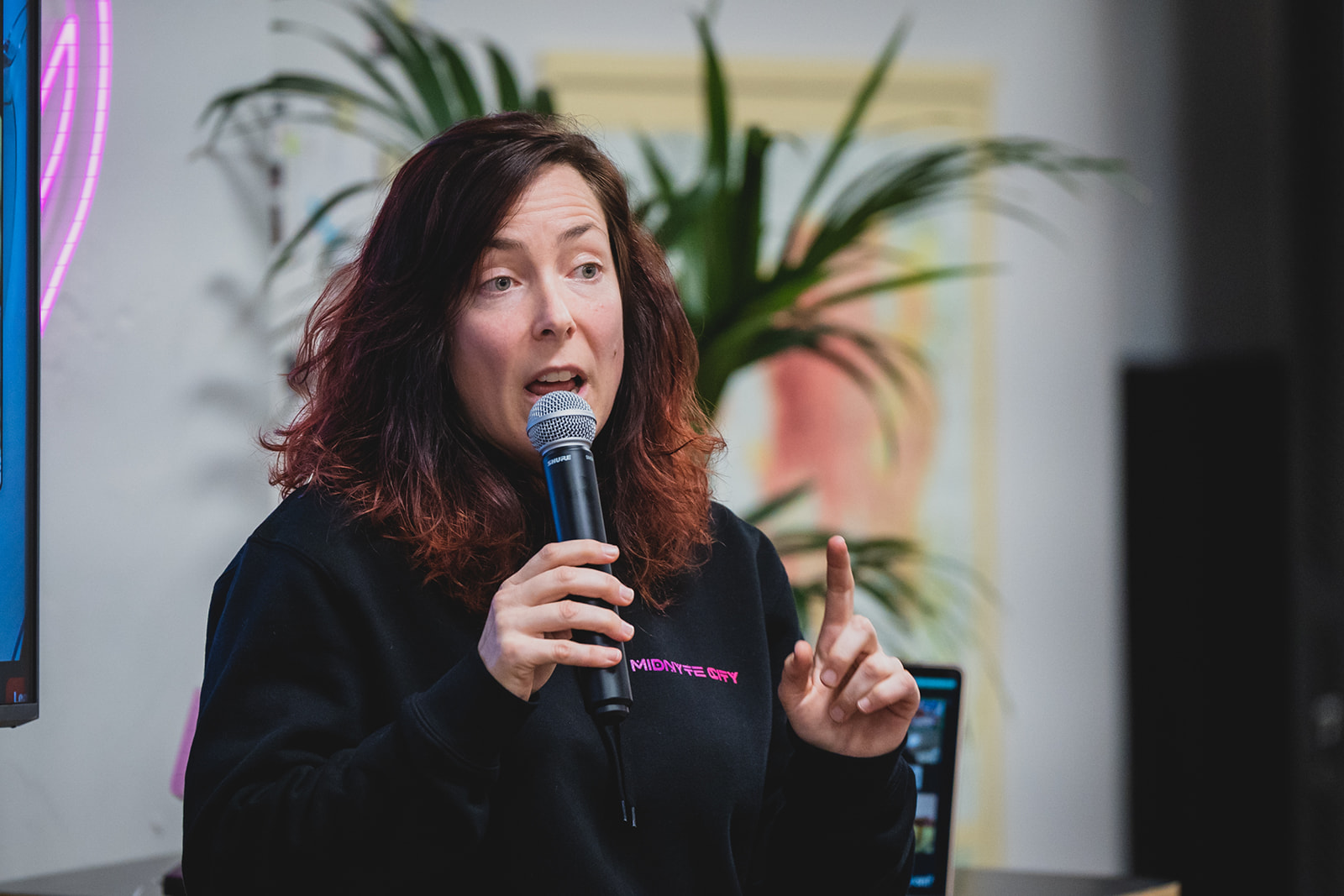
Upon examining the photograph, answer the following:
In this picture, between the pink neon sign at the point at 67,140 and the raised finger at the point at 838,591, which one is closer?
the raised finger at the point at 838,591

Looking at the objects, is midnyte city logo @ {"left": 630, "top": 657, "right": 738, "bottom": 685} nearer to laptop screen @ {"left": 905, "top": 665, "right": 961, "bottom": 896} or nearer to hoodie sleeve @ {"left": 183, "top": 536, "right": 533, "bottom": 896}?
hoodie sleeve @ {"left": 183, "top": 536, "right": 533, "bottom": 896}

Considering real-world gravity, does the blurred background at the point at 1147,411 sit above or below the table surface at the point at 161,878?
above

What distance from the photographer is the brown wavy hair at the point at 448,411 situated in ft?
3.75

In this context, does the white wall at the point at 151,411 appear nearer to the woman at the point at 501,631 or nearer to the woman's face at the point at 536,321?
the woman at the point at 501,631

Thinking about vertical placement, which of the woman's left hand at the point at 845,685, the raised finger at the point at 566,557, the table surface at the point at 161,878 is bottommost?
the table surface at the point at 161,878

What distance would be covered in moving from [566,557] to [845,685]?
36 centimetres

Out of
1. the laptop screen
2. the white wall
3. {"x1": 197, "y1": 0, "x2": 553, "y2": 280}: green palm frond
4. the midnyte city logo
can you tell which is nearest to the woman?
the midnyte city logo

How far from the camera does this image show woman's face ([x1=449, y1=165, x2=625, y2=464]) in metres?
1.12

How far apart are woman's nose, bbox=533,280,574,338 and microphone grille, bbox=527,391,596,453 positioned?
0.25 feet

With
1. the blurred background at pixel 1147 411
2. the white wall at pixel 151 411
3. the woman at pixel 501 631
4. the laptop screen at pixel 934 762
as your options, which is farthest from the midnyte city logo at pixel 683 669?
the blurred background at pixel 1147 411

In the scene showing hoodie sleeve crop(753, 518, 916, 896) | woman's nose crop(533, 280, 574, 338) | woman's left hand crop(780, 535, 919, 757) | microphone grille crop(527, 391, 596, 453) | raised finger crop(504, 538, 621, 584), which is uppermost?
woman's nose crop(533, 280, 574, 338)

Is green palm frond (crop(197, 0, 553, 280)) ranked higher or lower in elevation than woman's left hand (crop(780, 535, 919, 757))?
higher

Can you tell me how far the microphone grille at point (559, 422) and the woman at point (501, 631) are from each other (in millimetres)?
73

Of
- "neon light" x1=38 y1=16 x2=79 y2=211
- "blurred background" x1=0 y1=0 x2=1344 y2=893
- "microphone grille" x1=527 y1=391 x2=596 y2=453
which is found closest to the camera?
"microphone grille" x1=527 y1=391 x2=596 y2=453
